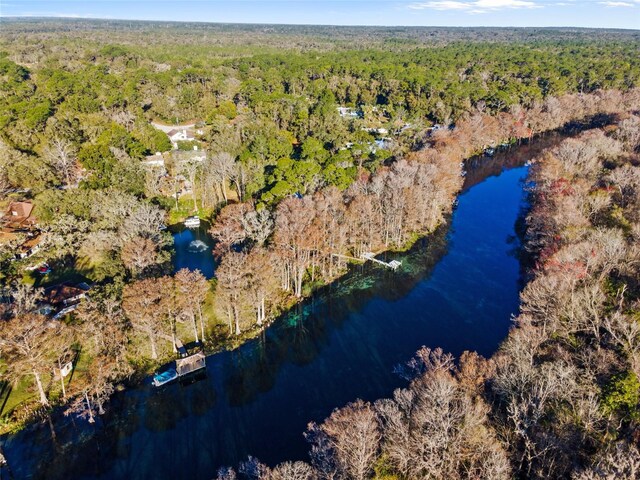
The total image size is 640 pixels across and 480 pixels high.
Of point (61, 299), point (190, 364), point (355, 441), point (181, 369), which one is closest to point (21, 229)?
point (61, 299)

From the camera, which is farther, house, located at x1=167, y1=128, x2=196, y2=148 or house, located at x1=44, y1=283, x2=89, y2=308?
house, located at x1=167, y1=128, x2=196, y2=148

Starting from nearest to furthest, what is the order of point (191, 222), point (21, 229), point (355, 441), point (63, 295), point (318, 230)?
1. point (355, 441)
2. point (63, 295)
3. point (318, 230)
4. point (21, 229)
5. point (191, 222)

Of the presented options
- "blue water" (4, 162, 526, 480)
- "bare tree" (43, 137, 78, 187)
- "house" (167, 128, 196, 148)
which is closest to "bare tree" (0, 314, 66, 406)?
"blue water" (4, 162, 526, 480)

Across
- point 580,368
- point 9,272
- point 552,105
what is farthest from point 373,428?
point 552,105

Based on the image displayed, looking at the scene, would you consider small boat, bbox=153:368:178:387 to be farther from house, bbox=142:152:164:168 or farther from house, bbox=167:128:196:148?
house, bbox=167:128:196:148

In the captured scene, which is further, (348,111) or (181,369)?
(348,111)

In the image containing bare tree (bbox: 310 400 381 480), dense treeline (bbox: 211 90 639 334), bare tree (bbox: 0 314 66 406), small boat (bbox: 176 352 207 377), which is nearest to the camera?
bare tree (bbox: 310 400 381 480)

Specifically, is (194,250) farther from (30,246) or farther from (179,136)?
(179,136)
